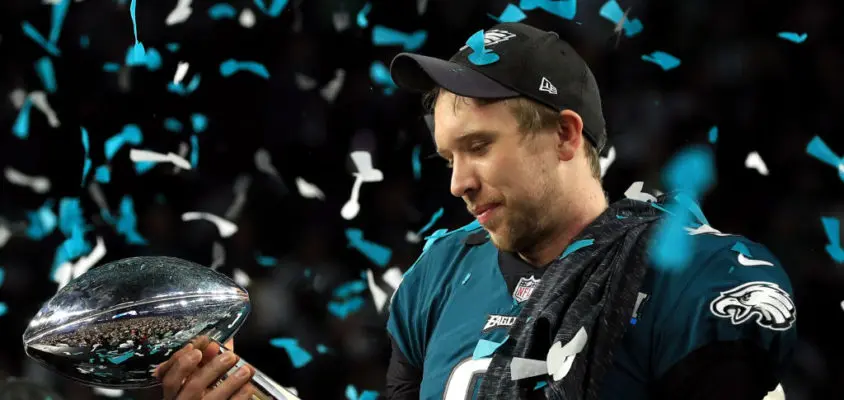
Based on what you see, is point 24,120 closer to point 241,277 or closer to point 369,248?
point 241,277

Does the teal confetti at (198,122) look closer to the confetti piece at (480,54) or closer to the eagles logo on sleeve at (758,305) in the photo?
the confetti piece at (480,54)

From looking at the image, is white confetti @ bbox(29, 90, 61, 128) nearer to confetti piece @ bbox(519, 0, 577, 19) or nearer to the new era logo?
confetti piece @ bbox(519, 0, 577, 19)

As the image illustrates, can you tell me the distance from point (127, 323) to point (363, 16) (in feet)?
4.58

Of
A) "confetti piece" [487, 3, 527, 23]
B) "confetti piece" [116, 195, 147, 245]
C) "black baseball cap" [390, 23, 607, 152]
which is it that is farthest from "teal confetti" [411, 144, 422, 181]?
"black baseball cap" [390, 23, 607, 152]

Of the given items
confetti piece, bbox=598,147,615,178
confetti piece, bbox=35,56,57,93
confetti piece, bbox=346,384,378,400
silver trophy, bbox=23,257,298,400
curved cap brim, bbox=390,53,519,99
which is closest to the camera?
silver trophy, bbox=23,257,298,400

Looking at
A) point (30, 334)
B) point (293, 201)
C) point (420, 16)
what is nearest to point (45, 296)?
point (293, 201)

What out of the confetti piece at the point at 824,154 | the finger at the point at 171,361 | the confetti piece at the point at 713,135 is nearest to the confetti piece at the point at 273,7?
the confetti piece at the point at 713,135

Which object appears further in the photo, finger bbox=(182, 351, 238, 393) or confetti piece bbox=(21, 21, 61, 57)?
confetti piece bbox=(21, 21, 61, 57)

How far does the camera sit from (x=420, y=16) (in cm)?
214

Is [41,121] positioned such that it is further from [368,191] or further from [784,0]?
[784,0]

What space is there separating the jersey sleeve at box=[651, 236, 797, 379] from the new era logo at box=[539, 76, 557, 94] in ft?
0.94

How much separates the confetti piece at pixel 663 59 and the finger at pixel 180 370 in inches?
47.1

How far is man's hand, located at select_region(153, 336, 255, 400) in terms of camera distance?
93 cm

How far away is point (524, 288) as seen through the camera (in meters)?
1.17
